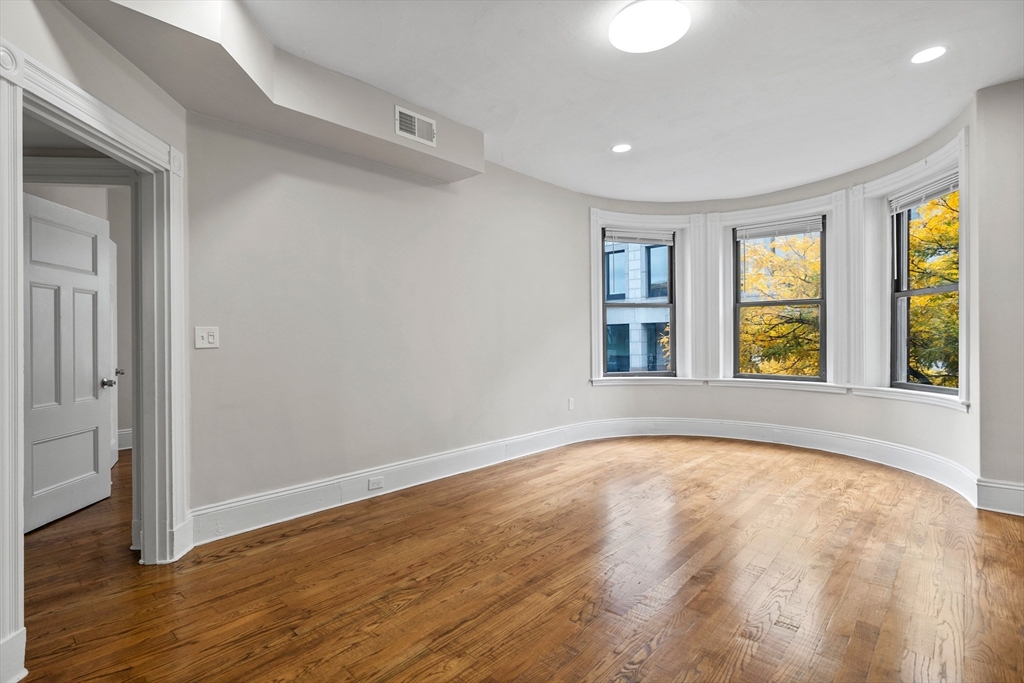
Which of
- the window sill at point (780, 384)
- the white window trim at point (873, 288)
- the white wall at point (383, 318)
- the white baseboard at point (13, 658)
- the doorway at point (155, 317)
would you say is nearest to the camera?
the white baseboard at point (13, 658)

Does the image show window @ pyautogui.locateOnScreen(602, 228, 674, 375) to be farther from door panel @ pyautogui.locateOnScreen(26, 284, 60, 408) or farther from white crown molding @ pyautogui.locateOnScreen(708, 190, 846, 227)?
A: door panel @ pyautogui.locateOnScreen(26, 284, 60, 408)

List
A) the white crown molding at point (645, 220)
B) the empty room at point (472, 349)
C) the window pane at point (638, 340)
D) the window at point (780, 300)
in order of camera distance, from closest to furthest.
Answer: the empty room at point (472, 349) → the window at point (780, 300) → the white crown molding at point (645, 220) → the window pane at point (638, 340)

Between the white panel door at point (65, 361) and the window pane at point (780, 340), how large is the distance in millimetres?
5929

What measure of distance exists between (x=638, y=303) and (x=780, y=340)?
154 centimetres

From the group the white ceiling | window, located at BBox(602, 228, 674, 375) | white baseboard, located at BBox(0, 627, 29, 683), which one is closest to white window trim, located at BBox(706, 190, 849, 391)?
window, located at BBox(602, 228, 674, 375)

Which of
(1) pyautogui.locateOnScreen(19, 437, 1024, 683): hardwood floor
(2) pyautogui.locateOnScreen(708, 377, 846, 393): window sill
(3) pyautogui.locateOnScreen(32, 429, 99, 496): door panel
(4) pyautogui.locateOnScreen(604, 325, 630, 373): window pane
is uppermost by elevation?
(4) pyautogui.locateOnScreen(604, 325, 630, 373): window pane

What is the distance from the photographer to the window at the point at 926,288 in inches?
163

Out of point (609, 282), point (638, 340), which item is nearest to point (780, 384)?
point (638, 340)

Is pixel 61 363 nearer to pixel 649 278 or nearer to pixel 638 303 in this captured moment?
pixel 638 303

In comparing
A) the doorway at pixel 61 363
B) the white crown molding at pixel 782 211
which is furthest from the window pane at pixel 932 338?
the doorway at pixel 61 363

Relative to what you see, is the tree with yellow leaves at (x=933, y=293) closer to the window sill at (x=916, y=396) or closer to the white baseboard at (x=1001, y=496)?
the window sill at (x=916, y=396)

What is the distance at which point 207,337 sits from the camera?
3002 millimetres

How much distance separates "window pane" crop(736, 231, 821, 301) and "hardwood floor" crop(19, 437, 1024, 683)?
7.96 feet

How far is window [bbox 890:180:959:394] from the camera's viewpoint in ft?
13.5
